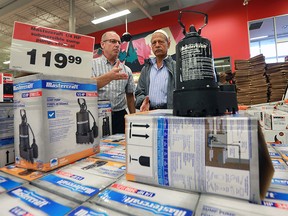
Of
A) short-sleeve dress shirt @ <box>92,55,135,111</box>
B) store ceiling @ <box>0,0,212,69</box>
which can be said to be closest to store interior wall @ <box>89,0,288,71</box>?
store ceiling @ <box>0,0,212,69</box>

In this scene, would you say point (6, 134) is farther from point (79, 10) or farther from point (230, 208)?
point (79, 10)

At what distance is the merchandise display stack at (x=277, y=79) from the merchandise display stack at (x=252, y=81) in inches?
3.6

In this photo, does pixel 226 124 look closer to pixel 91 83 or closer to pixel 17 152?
pixel 91 83

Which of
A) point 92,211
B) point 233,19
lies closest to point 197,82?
point 92,211

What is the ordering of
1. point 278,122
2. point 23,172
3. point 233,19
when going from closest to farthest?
point 23,172, point 278,122, point 233,19

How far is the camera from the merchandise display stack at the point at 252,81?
369 cm

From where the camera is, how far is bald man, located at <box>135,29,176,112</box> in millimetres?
2011

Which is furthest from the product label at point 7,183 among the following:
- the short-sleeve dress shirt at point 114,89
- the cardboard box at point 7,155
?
the short-sleeve dress shirt at point 114,89

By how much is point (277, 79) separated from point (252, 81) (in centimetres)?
41

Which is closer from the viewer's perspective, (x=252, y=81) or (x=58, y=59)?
(x=58, y=59)

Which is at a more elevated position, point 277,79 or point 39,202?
point 277,79

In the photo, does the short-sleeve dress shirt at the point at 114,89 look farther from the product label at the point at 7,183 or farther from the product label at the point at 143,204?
the product label at the point at 143,204

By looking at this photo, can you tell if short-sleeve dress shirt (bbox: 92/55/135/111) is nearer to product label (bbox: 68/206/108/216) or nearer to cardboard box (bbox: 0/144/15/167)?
cardboard box (bbox: 0/144/15/167)

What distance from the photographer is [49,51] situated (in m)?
0.85
